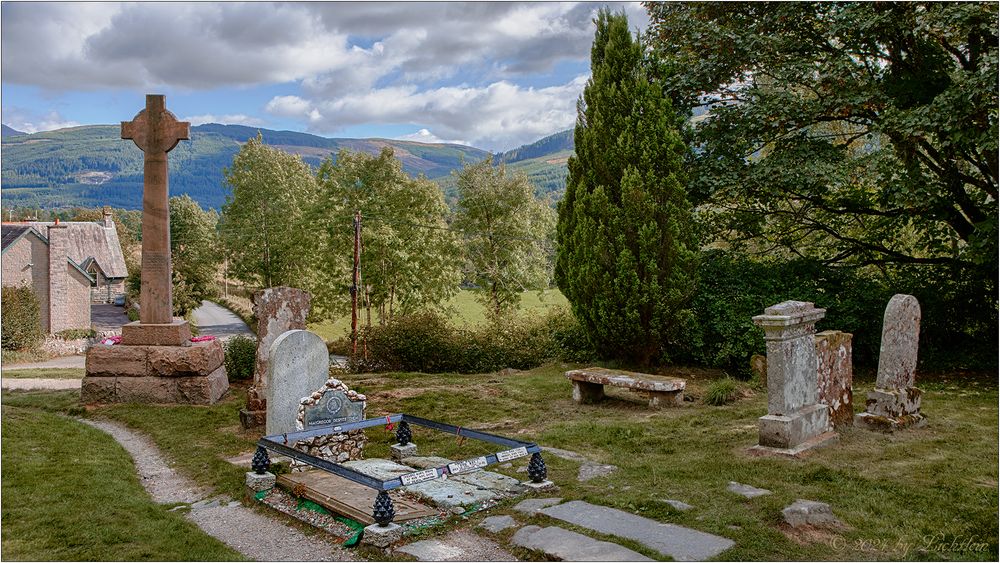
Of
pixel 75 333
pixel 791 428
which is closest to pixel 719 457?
pixel 791 428

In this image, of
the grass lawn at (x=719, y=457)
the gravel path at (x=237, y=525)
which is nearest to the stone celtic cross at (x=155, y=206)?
the grass lawn at (x=719, y=457)

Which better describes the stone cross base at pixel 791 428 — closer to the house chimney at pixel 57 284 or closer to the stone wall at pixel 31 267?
the stone wall at pixel 31 267

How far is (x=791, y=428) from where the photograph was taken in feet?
26.8

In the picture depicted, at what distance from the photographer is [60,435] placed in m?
9.86

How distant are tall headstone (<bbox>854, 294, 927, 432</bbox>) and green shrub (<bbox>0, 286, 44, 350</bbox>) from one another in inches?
1192

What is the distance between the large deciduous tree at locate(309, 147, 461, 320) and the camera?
31406mm

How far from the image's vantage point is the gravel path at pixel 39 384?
1611 cm

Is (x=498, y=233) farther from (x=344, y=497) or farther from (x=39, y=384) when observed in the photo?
(x=344, y=497)

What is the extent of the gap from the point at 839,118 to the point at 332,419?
1280 cm

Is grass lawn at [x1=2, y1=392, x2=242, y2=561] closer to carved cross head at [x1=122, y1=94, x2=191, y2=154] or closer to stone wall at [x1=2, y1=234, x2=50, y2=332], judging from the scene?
carved cross head at [x1=122, y1=94, x2=191, y2=154]

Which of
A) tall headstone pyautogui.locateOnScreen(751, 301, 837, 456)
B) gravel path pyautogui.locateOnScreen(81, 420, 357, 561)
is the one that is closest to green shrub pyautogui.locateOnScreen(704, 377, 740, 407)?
tall headstone pyautogui.locateOnScreen(751, 301, 837, 456)

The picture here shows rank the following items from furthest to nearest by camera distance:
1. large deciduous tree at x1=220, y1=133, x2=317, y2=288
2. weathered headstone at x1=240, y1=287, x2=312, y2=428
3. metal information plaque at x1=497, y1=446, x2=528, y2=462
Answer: large deciduous tree at x1=220, y1=133, x2=317, y2=288, weathered headstone at x1=240, y1=287, x2=312, y2=428, metal information plaque at x1=497, y1=446, x2=528, y2=462

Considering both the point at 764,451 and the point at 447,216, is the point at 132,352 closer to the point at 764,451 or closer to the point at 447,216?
the point at 764,451

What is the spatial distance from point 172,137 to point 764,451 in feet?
38.0
